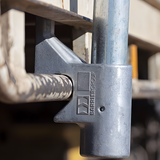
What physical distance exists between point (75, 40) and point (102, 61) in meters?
0.34

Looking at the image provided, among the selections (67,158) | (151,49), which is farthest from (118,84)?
(67,158)

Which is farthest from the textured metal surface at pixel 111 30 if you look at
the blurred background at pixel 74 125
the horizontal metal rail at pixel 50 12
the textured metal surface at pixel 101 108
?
the blurred background at pixel 74 125

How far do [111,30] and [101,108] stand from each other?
23 centimetres

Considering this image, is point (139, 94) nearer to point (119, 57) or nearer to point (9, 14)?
point (119, 57)

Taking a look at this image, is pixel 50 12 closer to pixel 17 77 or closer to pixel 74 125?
pixel 17 77

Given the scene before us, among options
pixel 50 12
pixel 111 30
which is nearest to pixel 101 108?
pixel 111 30

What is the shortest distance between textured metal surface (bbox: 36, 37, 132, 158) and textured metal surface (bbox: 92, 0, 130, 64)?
0.04 metres

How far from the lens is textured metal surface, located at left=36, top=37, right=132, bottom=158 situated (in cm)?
84

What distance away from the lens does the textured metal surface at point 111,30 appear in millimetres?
860

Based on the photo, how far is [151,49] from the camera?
6.85ft

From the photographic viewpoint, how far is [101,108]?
0.85m

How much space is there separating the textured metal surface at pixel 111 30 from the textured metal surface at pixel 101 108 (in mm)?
40

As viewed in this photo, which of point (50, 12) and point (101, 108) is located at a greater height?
point (50, 12)

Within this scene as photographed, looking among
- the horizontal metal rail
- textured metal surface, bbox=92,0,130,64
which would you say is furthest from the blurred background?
textured metal surface, bbox=92,0,130,64
